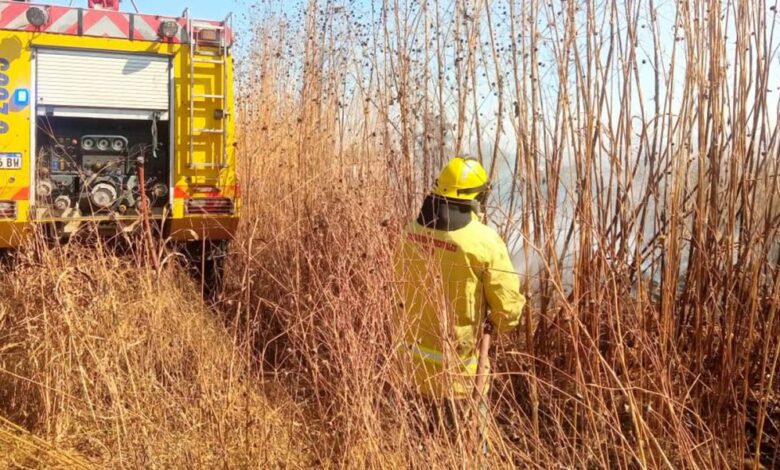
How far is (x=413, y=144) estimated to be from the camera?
13.8 feet

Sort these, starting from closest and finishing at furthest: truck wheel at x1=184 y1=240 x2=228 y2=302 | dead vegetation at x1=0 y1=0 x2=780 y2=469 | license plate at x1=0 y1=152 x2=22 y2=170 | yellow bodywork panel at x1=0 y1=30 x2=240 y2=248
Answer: dead vegetation at x1=0 y1=0 x2=780 y2=469 < license plate at x1=0 y1=152 x2=22 y2=170 < yellow bodywork panel at x1=0 y1=30 x2=240 y2=248 < truck wheel at x1=184 y1=240 x2=228 y2=302

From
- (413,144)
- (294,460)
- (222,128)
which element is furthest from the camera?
(222,128)

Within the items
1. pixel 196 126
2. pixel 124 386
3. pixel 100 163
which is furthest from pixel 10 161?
pixel 124 386

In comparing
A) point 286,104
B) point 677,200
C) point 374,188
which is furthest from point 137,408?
point 286,104

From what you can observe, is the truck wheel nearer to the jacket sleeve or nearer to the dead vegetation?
the dead vegetation

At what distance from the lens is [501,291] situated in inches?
105

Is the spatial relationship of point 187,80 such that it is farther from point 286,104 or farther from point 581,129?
point 581,129

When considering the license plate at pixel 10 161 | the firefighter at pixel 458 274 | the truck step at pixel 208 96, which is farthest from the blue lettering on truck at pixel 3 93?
the firefighter at pixel 458 274

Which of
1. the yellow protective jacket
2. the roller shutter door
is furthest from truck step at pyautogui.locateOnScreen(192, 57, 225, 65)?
the yellow protective jacket

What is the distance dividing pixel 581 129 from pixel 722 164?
62 centimetres

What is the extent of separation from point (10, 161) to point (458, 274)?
359 cm

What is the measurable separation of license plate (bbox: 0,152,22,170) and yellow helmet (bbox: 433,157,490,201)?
342 cm

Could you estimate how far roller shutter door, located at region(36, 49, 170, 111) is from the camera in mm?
4996

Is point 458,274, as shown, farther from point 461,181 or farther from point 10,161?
point 10,161
